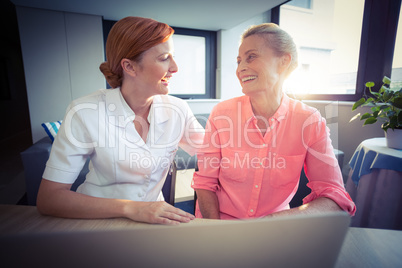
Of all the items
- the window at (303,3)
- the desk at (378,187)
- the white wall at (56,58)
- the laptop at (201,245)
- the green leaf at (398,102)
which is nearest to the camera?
the laptop at (201,245)

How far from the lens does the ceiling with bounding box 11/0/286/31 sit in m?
2.76

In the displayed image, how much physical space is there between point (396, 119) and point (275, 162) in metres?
1.23

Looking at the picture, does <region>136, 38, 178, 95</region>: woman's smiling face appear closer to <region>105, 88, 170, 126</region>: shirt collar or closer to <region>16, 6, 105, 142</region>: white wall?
<region>105, 88, 170, 126</region>: shirt collar

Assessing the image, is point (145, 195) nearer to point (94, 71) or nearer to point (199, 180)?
point (199, 180)

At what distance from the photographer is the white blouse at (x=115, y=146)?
2.89 ft

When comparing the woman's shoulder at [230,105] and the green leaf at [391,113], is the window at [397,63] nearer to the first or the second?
the green leaf at [391,113]

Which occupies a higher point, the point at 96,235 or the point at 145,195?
the point at 96,235

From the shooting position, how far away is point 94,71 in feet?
11.1

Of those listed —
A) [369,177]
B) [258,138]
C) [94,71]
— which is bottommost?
[369,177]

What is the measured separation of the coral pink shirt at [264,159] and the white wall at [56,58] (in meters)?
3.00

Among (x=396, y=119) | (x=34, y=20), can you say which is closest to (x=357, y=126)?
(x=396, y=119)

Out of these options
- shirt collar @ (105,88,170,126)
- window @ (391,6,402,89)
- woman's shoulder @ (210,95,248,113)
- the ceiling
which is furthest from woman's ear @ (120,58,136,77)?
window @ (391,6,402,89)

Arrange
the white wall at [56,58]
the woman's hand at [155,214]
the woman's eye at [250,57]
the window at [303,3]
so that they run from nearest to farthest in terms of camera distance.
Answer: the woman's hand at [155,214]
the woman's eye at [250,57]
the white wall at [56,58]
the window at [303,3]

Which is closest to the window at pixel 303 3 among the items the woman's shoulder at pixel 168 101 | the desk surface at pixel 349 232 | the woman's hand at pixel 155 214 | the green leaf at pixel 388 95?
the green leaf at pixel 388 95
